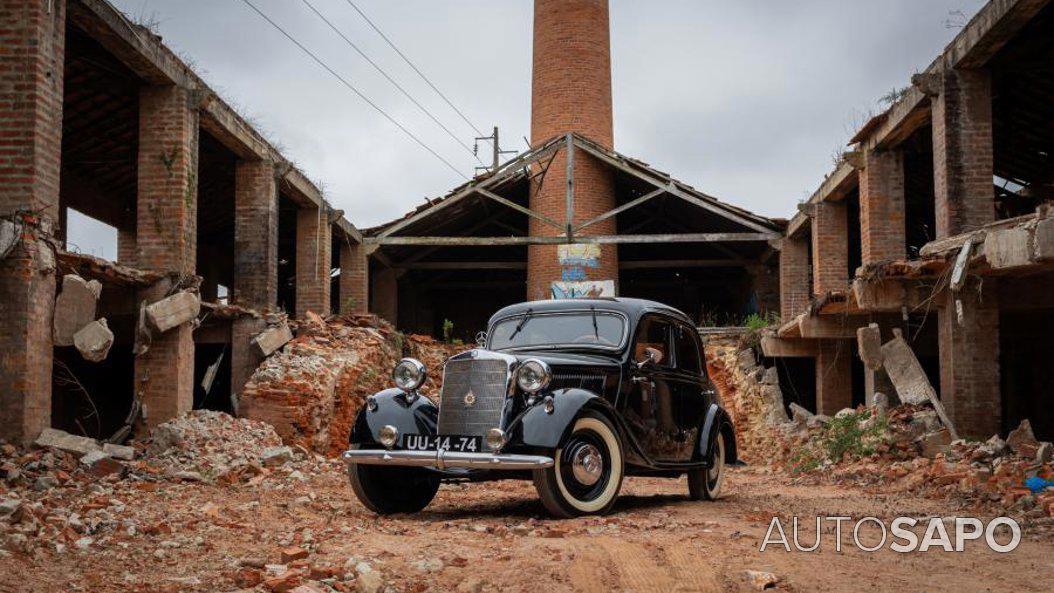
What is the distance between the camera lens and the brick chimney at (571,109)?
76.1 feet

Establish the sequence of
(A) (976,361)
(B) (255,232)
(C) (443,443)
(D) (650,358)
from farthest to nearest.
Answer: (B) (255,232) → (A) (976,361) → (D) (650,358) → (C) (443,443)

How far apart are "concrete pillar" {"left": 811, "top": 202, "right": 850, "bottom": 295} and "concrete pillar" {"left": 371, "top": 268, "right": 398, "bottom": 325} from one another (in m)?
10.9

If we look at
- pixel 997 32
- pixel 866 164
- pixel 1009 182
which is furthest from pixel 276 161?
pixel 1009 182

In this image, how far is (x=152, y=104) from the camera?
500 inches

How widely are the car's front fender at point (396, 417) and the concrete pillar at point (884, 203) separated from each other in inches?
398

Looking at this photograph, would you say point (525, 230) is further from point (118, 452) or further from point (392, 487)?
point (392, 487)

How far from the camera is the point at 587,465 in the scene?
23.8 ft

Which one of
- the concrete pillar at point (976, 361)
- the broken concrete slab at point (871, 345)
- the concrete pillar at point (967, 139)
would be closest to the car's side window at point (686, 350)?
the concrete pillar at point (976, 361)

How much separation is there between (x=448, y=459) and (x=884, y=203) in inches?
427

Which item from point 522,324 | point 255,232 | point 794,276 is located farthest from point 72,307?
point 794,276

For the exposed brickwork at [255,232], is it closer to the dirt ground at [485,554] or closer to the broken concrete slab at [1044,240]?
the dirt ground at [485,554]

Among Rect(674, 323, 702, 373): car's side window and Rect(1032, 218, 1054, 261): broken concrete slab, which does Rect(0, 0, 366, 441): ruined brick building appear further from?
→ Rect(1032, 218, 1054, 261): broken concrete slab

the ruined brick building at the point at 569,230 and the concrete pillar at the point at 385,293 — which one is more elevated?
the ruined brick building at the point at 569,230

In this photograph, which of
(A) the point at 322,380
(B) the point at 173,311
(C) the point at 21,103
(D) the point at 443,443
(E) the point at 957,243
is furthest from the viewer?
(A) the point at 322,380
